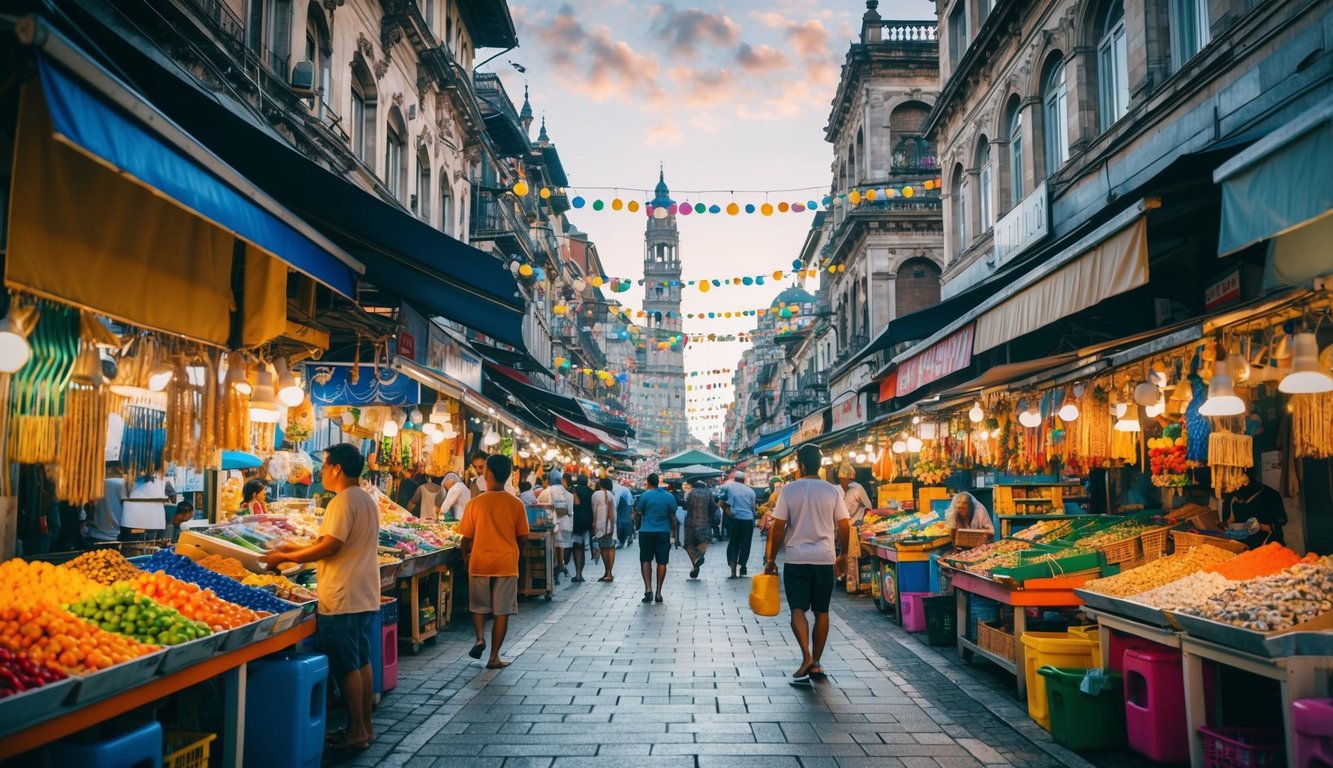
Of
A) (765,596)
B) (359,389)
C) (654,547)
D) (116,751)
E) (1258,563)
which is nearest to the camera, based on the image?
(116,751)

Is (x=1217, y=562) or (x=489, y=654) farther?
(x=489, y=654)

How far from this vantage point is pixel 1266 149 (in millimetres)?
4992

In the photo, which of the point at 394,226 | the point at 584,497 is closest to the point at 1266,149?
the point at 394,226

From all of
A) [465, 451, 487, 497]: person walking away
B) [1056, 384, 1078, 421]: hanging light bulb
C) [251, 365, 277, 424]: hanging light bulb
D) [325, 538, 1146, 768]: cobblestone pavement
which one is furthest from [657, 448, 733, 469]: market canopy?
[251, 365, 277, 424]: hanging light bulb

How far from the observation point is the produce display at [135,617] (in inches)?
194

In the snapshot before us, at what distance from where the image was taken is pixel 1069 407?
927 centimetres

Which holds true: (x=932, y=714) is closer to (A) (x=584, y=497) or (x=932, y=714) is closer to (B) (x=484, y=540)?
(B) (x=484, y=540)

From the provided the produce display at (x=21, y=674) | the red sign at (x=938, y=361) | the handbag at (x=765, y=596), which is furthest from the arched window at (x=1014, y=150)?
the produce display at (x=21, y=674)

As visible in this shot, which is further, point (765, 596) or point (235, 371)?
point (765, 596)

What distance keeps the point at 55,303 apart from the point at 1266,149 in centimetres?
622

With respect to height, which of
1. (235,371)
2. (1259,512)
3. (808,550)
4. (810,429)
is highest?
(810,429)

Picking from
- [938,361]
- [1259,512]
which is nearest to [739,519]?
[938,361]

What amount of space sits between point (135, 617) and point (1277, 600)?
19.8ft

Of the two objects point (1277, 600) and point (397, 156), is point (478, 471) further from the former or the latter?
point (1277, 600)
